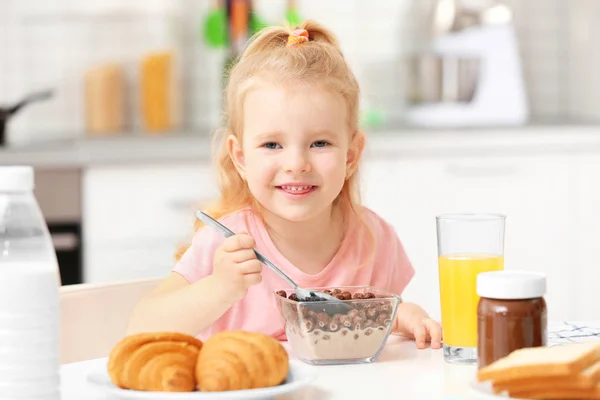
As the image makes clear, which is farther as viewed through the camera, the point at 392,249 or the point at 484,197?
the point at 484,197

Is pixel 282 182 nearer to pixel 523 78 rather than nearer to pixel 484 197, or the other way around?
pixel 484 197

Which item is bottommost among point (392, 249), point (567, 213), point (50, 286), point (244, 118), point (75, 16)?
point (567, 213)

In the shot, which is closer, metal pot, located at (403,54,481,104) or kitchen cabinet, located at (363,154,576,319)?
kitchen cabinet, located at (363,154,576,319)

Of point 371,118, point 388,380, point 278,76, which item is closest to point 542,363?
point 388,380

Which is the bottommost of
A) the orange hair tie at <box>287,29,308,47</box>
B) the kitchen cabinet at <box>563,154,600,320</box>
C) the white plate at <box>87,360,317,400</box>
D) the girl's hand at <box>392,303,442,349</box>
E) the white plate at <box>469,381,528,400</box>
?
the kitchen cabinet at <box>563,154,600,320</box>

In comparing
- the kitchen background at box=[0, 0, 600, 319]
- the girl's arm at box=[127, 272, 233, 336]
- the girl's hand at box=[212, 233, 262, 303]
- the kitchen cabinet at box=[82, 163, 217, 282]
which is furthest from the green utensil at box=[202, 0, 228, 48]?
the girl's hand at box=[212, 233, 262, 303]

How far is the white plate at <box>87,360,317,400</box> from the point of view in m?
0.93

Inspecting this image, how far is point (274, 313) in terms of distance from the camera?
1546 millimetres

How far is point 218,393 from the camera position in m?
0.94

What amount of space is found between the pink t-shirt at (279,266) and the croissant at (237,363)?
0.51 meters

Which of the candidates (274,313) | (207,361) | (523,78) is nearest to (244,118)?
(274,313)

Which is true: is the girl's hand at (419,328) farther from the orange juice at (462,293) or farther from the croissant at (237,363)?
the croissant at (237,363)

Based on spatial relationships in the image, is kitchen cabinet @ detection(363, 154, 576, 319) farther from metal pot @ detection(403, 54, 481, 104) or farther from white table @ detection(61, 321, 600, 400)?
white table @ detection(61, 321, 600, 400)

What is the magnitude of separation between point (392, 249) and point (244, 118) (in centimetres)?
34
